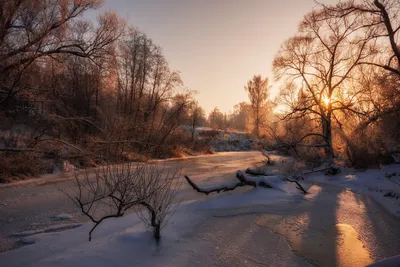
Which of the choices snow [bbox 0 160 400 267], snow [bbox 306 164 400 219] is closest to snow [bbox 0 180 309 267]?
snow [bbox 0 160 400 267]

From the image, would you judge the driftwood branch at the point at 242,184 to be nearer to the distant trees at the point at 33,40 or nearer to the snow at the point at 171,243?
the snow at the point at 171,243

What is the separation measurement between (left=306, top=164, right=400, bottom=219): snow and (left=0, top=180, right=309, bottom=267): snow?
5.20 metres

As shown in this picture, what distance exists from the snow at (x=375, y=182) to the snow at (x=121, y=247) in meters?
5.20

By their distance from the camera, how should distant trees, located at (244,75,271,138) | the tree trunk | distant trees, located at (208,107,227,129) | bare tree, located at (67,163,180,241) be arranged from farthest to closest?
1. distant trees, located at (208,107,227,129)
2. distant trees, located at (244,75,271,138)
3. the tree trunk
4. bare tree, located at (67,163,180,241)

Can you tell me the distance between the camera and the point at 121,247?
490 cm

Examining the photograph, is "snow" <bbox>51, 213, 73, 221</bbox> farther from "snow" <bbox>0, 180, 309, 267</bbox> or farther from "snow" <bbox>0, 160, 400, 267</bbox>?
"snow" <bbox>0, 180, 309, 267</bbox>

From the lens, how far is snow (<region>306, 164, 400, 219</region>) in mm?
8805

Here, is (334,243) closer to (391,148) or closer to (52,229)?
(52,229)

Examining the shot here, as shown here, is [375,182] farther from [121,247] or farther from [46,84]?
[46,84]

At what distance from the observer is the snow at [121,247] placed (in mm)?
4430

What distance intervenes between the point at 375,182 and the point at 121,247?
10308 millimetres

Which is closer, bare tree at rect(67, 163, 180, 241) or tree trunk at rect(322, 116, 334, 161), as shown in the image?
bare tree at rect(67, 163, 180, 241)

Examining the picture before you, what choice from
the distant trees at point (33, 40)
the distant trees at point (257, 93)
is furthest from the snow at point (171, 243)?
the distant trees at point (257, 93)

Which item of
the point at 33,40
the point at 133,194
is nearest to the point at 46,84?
the point at 33,40
